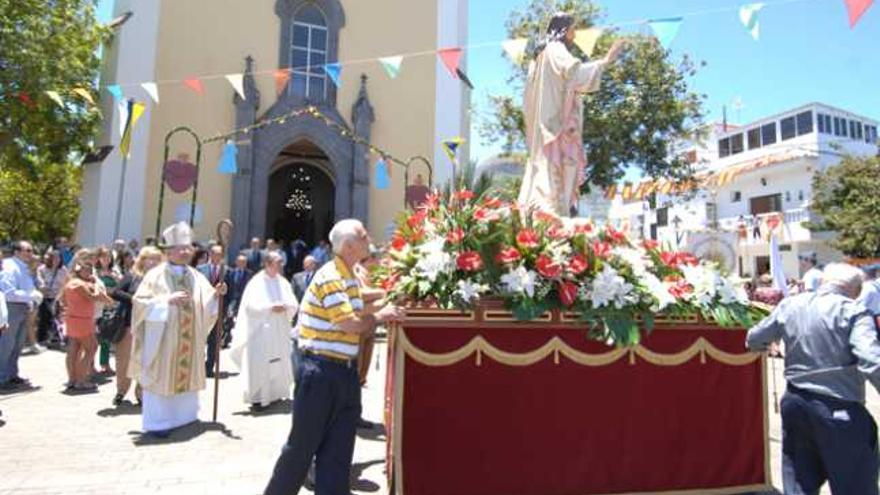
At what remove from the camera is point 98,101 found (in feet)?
54.0

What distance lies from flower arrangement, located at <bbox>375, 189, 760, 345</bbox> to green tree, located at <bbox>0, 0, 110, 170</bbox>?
548 inches

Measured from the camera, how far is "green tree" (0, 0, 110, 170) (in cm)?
1426

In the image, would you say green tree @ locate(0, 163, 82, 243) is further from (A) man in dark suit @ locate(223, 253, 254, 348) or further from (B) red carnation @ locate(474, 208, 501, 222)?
(B) red carnation @ locate(474, 208, 501, 222)

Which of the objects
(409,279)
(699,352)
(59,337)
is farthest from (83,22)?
(699,352)

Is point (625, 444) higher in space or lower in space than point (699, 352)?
lower

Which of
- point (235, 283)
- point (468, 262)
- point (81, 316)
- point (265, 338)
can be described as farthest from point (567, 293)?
point (235, 283)

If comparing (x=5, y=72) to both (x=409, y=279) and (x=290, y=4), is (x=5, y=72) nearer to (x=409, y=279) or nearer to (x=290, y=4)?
(x=290, y=4)

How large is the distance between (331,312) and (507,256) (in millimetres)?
1180

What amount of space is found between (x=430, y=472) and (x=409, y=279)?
119 centimetres

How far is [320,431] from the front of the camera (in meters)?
3.51

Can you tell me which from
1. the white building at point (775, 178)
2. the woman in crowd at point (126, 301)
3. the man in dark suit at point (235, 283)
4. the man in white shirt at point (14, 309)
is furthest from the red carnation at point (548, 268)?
the white building at point (775, 178)

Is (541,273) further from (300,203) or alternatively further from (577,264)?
(300,203)

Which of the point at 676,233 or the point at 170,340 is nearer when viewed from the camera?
the point at 170,340

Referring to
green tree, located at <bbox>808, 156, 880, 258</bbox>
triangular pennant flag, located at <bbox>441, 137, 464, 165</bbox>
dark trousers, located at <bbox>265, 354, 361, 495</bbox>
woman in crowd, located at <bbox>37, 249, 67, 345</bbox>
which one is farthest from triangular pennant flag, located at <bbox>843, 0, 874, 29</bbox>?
green tree, located at <bbox>808, 156, 880, 258</bbox>
